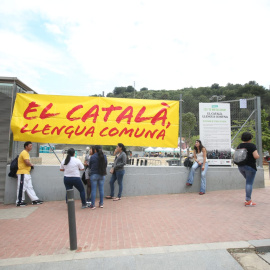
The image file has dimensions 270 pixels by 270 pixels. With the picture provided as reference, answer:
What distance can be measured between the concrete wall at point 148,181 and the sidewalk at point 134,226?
0.47 metres

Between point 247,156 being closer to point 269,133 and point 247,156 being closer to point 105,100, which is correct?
point 105,100

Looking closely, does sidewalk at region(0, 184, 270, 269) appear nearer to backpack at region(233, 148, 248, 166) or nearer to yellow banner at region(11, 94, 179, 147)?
backpack at region(233, 148, 248, 166)

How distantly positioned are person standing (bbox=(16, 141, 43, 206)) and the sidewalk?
30 cm

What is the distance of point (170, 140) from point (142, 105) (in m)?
1.41

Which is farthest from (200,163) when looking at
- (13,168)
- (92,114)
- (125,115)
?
(13,168)

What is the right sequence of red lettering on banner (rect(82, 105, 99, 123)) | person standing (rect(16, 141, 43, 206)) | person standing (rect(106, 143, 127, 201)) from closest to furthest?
1. person standing (rect(16, 141, 43, 206))
2. person standing (rect(106, 143, 127, 201))
3. red lettering on banner (rect(82, 105, 99, 123))

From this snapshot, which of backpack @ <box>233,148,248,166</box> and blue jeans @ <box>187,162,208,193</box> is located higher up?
backpack @ <box>233,148,248,166</box>

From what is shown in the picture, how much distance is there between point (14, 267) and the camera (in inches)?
122

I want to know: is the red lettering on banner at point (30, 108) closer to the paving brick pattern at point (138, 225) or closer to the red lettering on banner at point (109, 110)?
the red lettering on banner at point (109, 110)

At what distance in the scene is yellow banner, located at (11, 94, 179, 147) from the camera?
23.3 feet

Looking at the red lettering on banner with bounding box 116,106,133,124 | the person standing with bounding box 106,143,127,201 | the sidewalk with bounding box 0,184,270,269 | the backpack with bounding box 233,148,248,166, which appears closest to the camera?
the sidewalk with bounding box 0,184,270,269

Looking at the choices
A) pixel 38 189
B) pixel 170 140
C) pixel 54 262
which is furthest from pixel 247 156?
pixel 38 189

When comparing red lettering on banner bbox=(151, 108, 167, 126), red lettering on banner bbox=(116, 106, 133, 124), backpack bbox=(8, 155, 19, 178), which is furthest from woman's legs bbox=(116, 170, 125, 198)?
backpack bbox=(8, 155, 19, 178)

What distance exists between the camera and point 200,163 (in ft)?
23.6
